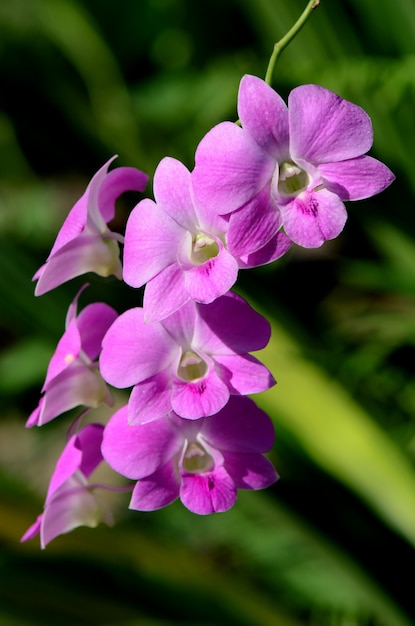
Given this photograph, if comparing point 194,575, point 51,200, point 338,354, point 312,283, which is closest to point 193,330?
point 194,575

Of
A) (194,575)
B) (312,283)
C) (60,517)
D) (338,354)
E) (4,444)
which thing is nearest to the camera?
(60,517)

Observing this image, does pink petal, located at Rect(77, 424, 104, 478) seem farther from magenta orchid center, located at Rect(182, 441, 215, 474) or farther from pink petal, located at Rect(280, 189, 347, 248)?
pink petal, located at Rect(280, 189, 347, 248)

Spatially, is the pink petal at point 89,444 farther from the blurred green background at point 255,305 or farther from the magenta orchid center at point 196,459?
the blurred green background at point 255,305

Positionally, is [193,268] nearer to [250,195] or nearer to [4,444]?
[250,195]

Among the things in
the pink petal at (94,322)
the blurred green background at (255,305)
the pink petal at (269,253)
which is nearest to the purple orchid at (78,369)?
the pink petal at (94,322)

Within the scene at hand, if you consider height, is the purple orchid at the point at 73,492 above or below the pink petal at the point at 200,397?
below

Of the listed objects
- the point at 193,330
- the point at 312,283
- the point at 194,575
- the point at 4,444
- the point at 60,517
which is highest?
the point at 193,330
